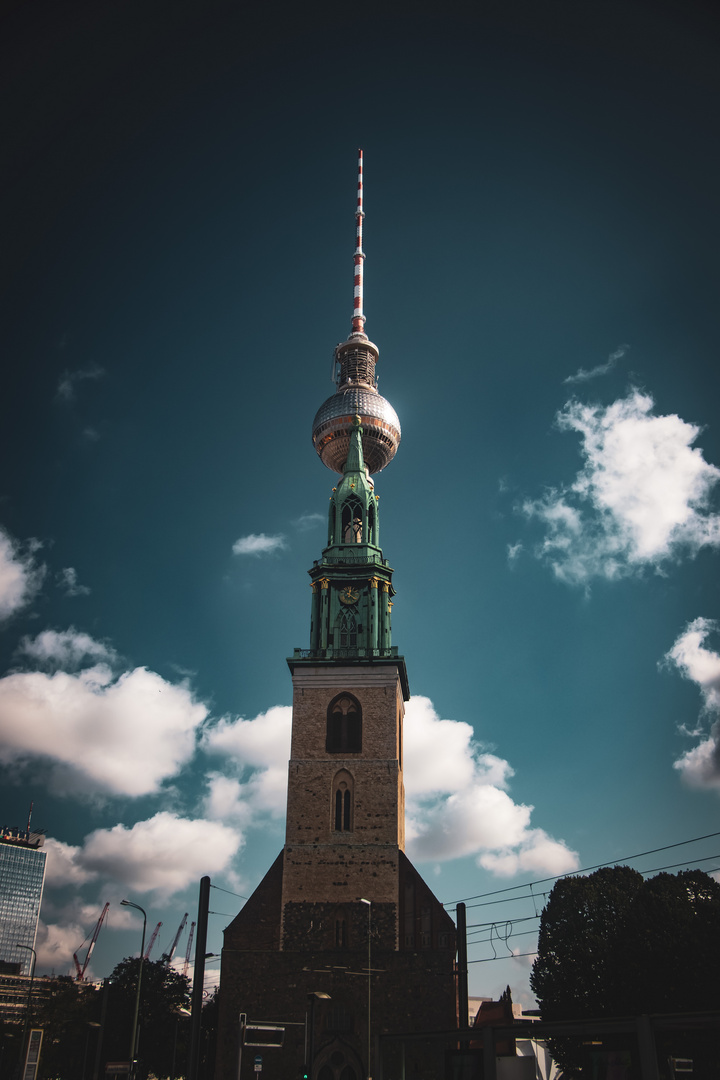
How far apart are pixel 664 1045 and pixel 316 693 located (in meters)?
27.0

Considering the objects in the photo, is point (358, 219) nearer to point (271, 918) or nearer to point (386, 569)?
point (386, 569)

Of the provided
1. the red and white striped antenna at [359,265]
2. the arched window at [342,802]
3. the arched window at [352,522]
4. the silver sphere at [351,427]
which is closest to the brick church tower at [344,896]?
the arched window at [342,802]

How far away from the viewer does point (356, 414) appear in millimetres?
72688

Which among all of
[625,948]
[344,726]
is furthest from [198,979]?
[625,948]

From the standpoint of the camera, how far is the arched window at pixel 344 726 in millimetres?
54406

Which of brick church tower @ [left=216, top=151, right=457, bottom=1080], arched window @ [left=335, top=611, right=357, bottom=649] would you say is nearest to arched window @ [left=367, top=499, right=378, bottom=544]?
brick church tower @ [left=216, top=151, right=457, bottom=1080]

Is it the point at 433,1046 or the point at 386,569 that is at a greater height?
the point at 386,569

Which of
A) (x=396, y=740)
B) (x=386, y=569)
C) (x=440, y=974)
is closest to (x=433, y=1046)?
(x=440, y=974)

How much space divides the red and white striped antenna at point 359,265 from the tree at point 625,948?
5163cm

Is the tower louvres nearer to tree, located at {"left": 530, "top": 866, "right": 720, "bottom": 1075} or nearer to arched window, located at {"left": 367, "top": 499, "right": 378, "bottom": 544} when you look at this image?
arched window, located at {"left": 367, "top": 499, "right": 378, "bottom": 544}

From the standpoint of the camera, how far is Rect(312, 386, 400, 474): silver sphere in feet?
240

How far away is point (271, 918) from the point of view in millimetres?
49750

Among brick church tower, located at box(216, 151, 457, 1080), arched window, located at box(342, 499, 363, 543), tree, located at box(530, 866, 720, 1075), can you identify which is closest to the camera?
tree, located at box(530, 866, 720, 1075)

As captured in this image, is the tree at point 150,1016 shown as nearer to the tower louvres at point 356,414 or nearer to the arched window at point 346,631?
the arched window at point 346,631
